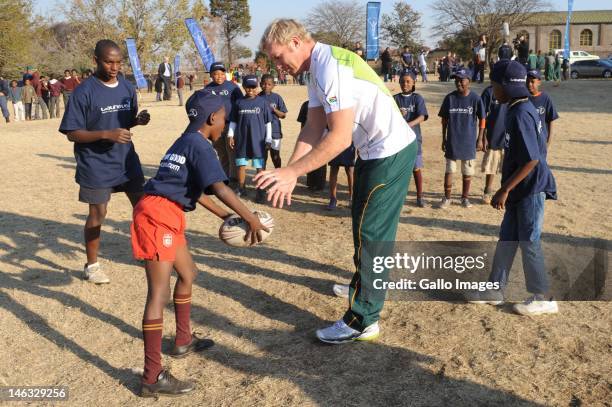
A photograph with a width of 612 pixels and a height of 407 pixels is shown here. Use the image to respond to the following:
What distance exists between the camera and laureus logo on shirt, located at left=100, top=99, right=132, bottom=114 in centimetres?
542

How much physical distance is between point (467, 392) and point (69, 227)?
20.5 feet

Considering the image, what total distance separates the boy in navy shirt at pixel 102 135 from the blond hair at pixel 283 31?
220cm

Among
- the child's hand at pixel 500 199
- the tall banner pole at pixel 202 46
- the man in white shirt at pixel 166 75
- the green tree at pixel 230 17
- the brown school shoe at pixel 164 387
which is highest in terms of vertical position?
the green tree at pixel 230 17

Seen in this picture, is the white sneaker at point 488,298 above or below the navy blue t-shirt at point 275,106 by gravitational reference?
below

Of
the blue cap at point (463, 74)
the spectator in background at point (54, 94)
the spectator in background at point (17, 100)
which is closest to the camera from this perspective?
the blue cap at point (463, 74)

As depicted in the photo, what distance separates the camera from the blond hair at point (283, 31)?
12.1 feet

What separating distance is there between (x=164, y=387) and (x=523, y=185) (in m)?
3.28

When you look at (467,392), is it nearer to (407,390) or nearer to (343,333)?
(407,390)

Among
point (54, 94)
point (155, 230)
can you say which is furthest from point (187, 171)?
point (54, 94)

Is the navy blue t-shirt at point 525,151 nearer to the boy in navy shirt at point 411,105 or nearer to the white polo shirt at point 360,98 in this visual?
the white polo shirt at point 360,98

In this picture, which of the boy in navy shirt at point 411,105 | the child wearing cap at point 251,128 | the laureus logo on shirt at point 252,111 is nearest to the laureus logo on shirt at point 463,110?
the boy in navy shirt at point 411,105

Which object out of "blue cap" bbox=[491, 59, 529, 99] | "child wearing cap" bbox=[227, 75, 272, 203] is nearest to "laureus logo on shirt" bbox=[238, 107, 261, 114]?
"child wearing cap" bbox=[227, 75, 272, 203]

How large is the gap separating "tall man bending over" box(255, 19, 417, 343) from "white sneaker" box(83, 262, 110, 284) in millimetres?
2618

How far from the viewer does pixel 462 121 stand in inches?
324
